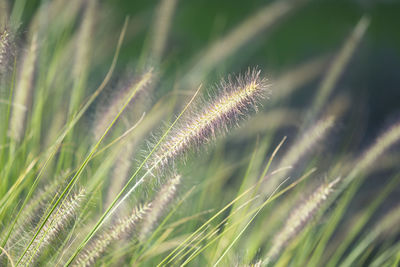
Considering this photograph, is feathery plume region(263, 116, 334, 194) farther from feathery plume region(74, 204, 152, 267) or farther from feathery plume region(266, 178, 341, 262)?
feathery plume region(74, 204, 152, 267)

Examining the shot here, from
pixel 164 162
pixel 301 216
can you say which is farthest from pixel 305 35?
pixel 164 162

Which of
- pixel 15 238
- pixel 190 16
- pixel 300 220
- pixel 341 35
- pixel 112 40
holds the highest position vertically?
pixel 190 16

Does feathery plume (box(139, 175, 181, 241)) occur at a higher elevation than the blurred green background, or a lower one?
lower

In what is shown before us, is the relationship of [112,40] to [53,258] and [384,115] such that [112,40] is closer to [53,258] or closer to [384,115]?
[53,258]

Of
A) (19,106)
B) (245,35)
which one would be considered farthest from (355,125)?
(19,106)

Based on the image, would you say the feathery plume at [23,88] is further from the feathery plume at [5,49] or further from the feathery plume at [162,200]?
the feathery plume at [162,200]

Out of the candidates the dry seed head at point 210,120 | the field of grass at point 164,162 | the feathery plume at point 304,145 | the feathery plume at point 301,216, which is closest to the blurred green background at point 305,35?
the field of grass at point 164,162

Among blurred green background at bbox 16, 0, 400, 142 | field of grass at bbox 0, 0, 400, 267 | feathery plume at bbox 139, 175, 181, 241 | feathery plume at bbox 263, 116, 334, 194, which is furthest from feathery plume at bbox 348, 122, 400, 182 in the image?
blurred green background at bbox 16, 0, 400, 142
